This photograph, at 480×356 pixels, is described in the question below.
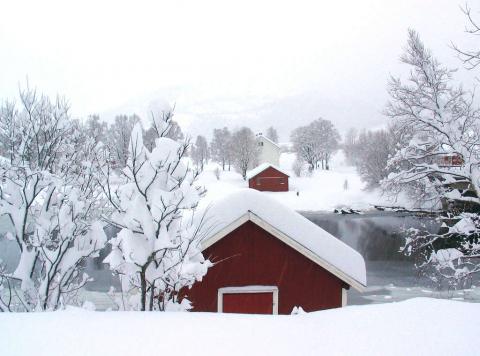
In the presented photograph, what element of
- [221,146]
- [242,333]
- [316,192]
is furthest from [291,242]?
[221,146]

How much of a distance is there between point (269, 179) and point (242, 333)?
5369cm

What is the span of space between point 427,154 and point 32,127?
10.8 m

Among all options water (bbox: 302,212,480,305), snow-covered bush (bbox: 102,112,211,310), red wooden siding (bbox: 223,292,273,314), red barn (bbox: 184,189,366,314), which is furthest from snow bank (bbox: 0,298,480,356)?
water (bbox: 302,212,480,305)

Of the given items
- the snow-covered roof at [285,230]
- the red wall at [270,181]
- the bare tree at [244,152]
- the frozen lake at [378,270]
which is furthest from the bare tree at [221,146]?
the snow-covered roof at [285,230]

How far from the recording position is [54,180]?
6273 mm

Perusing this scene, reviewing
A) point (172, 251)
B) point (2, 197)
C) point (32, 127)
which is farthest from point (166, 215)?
point (32, 127)

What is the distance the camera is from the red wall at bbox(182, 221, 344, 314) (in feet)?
26.4

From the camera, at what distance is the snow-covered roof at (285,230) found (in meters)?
7.93

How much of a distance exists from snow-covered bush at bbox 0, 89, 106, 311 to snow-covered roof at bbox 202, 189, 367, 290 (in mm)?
2771

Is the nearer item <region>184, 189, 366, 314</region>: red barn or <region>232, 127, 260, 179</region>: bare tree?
<region>184, 189, 366, 314</region>: red barn

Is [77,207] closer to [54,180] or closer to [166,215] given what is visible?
[54,180]

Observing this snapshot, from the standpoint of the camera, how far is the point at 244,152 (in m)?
68.9

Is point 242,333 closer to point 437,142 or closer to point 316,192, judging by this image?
point 437,142

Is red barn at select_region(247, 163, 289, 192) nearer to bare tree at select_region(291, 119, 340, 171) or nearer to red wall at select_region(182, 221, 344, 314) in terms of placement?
bare tree at select_region(291, 119, 340, 171)
